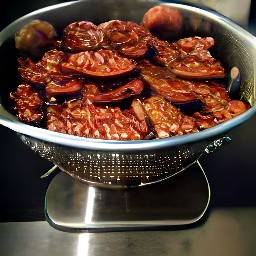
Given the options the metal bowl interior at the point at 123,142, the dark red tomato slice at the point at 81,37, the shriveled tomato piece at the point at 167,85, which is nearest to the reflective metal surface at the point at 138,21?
the metal bowl interior at the point at 123,142

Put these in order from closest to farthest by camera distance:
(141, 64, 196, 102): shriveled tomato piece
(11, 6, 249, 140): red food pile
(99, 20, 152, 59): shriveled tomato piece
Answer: (11, 6, 249, 140): red food pile → (141, 64, 196, 102): shriveled tomato piece → (99, 20, 152, 59): shriveled tomato piece

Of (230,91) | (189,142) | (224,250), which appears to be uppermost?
(189,142)

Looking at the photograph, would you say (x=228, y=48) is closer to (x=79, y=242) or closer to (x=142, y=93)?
(x=142, y=93)

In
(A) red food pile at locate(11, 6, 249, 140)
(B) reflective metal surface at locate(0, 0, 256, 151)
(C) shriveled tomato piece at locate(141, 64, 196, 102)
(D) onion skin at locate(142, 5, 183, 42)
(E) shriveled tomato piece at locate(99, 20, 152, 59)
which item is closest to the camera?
(B) reflective metal surface at locate(0, 0, 256, 151)

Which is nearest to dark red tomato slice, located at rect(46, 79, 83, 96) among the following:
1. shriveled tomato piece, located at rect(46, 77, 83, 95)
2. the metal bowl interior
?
shriveled tomato piece, located at rect(46, 77, 83, 95)

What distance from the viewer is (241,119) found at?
47.2 inches

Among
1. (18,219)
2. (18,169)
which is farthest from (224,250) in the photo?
(18,169)

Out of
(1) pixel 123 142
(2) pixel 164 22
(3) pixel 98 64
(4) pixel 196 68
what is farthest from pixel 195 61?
(1) pixel 123 142

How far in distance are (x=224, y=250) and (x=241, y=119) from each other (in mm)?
551

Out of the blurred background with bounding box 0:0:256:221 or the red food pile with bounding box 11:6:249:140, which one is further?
the blurred background with bounding box 0:0:256:221

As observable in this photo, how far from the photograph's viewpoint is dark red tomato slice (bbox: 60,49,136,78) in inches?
57.4

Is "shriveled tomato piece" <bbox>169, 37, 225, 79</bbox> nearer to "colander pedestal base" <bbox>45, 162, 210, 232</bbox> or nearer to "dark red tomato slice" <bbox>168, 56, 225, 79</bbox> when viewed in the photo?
"dark red tomato slice" <bbox>168, 56, 225, 79</bbox>

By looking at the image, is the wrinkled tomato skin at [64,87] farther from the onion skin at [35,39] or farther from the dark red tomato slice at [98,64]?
the onion skin at [35,39]

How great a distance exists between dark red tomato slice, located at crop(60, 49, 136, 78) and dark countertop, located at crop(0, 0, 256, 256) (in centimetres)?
51
